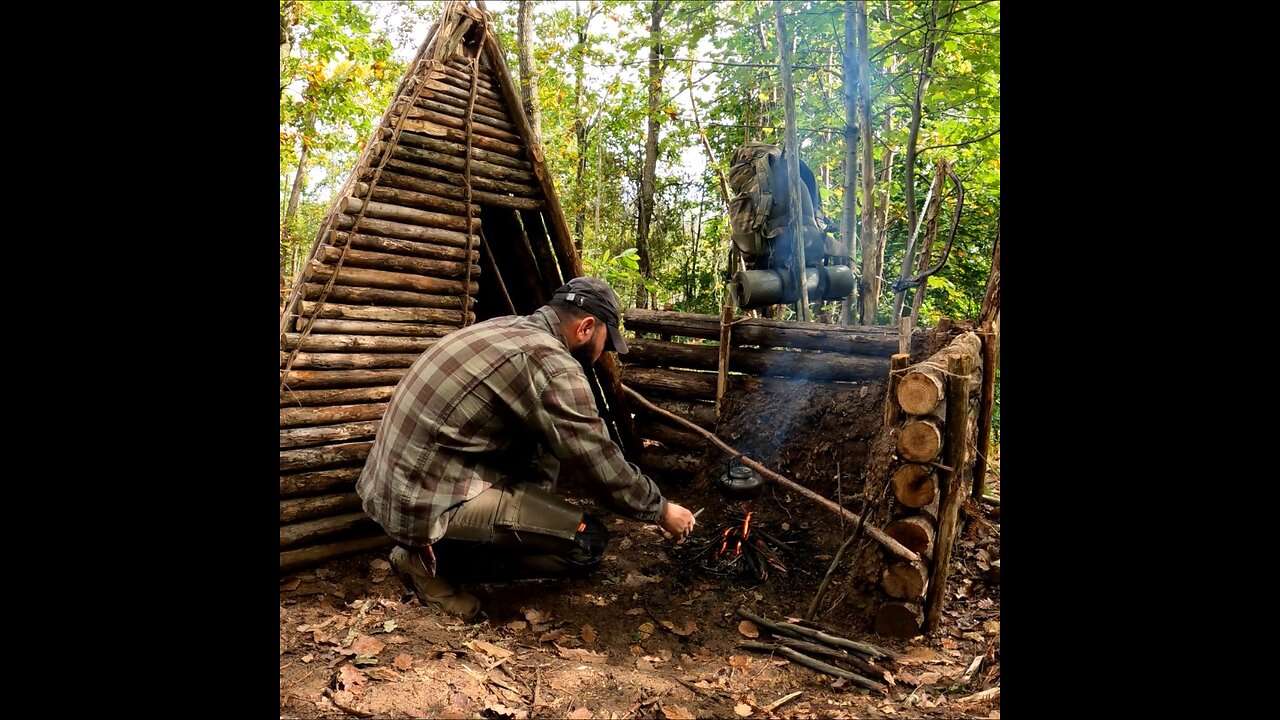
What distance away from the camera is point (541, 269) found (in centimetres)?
638

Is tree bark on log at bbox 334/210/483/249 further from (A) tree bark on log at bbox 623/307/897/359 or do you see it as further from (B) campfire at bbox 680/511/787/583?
(B) campfire at bbox 680/511/787/583

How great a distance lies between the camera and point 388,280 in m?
5.00

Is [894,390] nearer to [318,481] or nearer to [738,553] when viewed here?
[738,553]

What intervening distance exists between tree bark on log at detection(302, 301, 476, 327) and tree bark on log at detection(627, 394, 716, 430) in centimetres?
234

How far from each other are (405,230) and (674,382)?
123 inches

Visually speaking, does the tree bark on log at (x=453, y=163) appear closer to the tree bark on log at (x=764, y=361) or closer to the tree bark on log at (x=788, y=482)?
the tree bark on log at (x=764, y=361)

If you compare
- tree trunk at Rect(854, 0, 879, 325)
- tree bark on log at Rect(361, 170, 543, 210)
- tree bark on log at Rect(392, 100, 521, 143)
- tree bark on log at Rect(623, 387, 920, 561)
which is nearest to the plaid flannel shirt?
tree bark on log at Rect(623, 387, 920, 561)

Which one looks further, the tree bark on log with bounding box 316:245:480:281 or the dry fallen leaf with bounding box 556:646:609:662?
the tree bark on log with bounding box 316:245:480:281

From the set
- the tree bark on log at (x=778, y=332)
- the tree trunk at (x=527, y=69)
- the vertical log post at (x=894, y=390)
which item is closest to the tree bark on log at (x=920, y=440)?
the vertical log post at (x=894, y=390)

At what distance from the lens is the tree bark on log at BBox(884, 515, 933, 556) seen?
11.8 feet

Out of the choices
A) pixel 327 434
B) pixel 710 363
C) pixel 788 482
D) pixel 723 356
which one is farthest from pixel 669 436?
pixel 327 434
